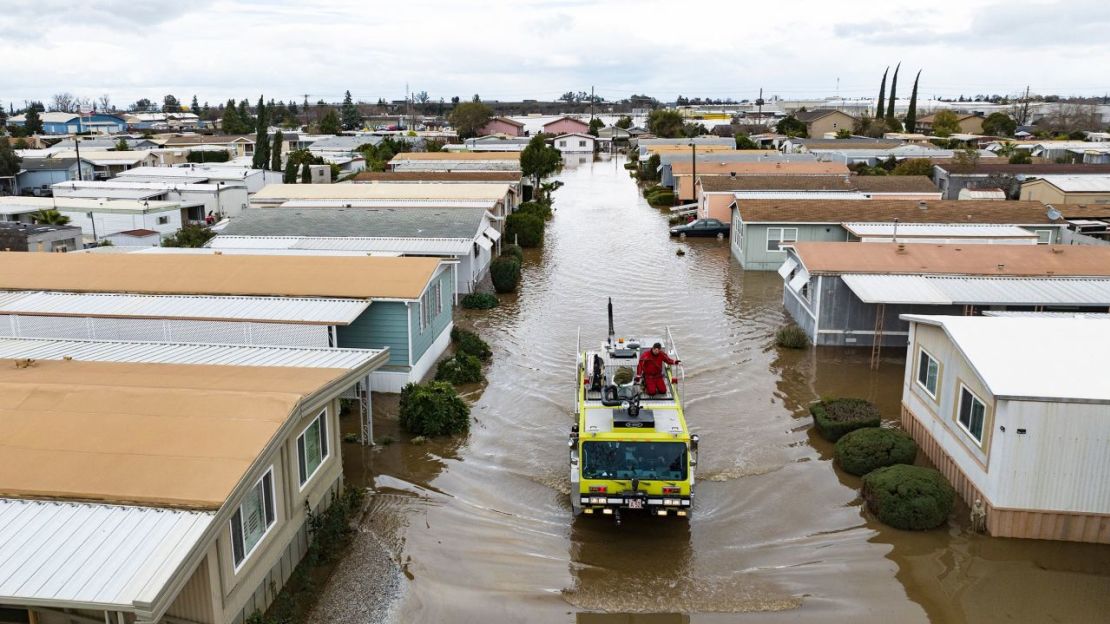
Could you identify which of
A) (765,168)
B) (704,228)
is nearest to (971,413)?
(704,228)

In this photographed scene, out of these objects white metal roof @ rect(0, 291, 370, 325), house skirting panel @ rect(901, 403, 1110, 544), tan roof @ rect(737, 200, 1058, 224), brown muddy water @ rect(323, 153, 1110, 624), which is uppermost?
tan roof @ rect(737, 200, 1058, 224)

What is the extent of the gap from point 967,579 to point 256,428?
1095 centimetres

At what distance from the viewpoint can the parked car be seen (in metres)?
45.8

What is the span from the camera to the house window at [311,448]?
1318 centimetres

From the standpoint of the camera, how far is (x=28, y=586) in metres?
8.49

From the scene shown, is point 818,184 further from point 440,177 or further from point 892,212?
point 440,177

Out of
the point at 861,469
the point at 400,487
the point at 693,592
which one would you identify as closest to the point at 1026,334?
the point at 861,469

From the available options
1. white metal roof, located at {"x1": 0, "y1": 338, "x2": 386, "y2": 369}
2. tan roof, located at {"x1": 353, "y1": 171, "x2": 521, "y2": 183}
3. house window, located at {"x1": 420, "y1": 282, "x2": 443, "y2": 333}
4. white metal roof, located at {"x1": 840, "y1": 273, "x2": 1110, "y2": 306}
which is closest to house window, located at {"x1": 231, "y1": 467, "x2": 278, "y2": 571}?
white metal roof, located at {"x1": 0, "y1": 338, "x2": 386, "y2": 369}

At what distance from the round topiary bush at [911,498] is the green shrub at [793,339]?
9.96 metres

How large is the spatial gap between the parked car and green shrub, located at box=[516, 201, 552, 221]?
7961mm

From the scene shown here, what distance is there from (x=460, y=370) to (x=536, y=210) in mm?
27624

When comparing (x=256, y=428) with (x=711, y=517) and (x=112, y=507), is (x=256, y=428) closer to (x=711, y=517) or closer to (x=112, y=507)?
(x=112, y=507)

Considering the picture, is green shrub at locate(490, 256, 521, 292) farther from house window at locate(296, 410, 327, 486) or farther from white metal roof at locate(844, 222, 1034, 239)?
house window at locate(296, 410, 327, 486)

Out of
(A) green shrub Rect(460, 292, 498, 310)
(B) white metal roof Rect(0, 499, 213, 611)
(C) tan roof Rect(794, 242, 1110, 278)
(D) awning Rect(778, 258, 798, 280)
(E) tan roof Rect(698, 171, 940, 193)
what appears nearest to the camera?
(B) white metal roof Rect(0, 499, 213, 611)
